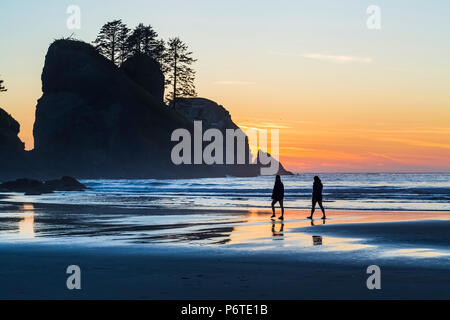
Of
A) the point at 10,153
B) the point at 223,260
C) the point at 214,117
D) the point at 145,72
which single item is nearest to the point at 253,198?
→ the point at 223,260

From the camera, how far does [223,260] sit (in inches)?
466

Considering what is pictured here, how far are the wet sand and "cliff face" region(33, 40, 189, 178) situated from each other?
79667mm

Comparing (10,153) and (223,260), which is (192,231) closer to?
(223,260)

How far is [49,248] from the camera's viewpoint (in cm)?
1373

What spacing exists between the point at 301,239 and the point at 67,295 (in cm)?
875

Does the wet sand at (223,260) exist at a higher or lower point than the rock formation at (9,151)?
lower

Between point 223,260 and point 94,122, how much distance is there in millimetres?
92786

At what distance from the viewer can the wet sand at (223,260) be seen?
8.73 metres

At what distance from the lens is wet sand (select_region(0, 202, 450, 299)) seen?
8.73m

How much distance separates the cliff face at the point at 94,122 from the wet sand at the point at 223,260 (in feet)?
261

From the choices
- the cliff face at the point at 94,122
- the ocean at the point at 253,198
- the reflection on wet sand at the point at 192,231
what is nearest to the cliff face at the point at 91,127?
the cliff face at the point at 94,122

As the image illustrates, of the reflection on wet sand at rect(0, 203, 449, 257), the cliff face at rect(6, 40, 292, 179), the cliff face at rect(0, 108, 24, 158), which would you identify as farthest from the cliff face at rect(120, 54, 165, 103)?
the reflection on wet sand at rect(0, 203, 449, 257)

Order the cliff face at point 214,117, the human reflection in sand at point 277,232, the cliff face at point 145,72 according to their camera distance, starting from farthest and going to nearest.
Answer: the cliff face at point 214,117, the cliff face at point 145,72, the human reflection in sand at point 277,232

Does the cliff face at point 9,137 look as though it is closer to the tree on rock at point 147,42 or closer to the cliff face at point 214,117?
the tree on rock at point 147,42
